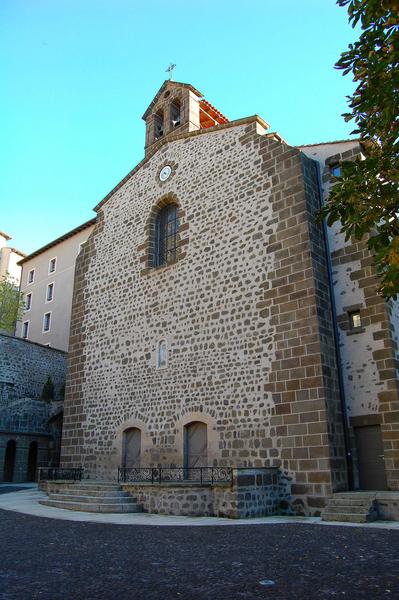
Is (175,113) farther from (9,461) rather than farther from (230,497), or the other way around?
(9,461)

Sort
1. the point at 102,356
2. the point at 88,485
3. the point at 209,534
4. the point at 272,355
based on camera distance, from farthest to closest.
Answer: the point at 102,356 < the point at 88,485 < the point at 272,355 < the point at 209,534

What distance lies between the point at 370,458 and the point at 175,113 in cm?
1256

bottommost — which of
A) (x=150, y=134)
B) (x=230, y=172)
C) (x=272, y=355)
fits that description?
(x=272, y=355)

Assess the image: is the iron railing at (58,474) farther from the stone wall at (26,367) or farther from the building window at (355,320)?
the building window at (355,320)

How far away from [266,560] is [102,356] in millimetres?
10899

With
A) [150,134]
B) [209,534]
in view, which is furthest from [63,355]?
[209,534]

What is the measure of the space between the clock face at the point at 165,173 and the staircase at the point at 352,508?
10.5m

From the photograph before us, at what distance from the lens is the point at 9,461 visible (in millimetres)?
19688

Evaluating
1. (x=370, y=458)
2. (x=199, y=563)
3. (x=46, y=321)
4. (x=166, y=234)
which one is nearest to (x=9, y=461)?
(x=46, y=321)

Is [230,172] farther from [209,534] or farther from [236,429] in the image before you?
[209,534]

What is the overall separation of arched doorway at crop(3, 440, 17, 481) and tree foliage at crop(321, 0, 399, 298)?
1789cm

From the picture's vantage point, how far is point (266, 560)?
5352 mm

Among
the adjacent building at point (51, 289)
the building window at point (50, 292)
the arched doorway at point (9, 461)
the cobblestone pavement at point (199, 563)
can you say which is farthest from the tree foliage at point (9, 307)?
the cobblestone pavement at point (199, 563)

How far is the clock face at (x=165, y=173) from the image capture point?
1551 centimetres
